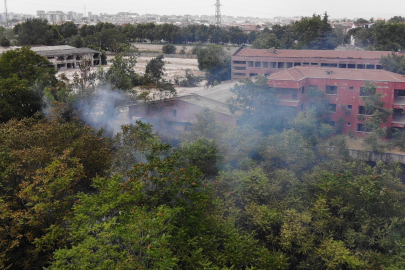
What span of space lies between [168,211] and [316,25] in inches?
1221

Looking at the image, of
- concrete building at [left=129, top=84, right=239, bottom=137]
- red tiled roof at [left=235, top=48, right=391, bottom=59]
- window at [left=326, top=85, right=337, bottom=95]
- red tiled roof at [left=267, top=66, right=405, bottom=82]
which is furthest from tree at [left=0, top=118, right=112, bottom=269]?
red tiled roof at [left=235, top=48, right=391, bottom=59]

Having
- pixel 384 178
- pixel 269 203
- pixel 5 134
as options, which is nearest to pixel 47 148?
pixel 5 134

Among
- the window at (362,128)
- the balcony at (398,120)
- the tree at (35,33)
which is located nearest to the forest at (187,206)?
the balcony at (398,120)

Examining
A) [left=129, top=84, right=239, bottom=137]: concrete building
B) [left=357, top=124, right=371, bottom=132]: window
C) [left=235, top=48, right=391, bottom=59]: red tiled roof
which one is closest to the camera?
[left=129, top=84, right=239, bottom=137]: concrete building

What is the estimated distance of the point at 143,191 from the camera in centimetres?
658

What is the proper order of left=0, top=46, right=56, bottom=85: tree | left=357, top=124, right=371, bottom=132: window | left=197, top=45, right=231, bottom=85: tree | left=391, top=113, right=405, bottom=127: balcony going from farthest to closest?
left=197, top=45, right=231, bottom=85: tree → left=0, top=46, right=56, bottom=85: tree → left=357, top=124, right=371, bottom=132: window → left=391, top=113, right=405, bottom=127: balcony

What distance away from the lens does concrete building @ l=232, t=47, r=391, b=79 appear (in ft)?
74.3

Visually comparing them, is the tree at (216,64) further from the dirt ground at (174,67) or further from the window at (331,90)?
the window at (331,90)

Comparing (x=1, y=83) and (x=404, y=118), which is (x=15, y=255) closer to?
(x=1, y=83)

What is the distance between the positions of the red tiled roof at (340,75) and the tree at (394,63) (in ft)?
16.7

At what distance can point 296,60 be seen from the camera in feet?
77.6

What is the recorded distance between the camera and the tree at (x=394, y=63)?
20.1 m

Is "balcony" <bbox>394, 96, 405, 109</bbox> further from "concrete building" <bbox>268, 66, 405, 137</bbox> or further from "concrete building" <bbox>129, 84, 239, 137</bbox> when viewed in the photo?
"concrete building" <bbox>129, 84, 239, 137</bbox>

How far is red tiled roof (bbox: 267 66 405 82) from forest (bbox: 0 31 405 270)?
482cm
